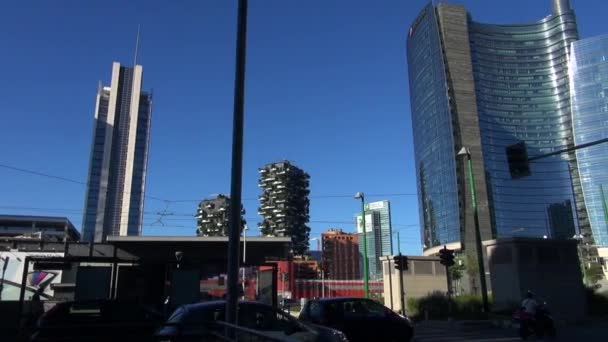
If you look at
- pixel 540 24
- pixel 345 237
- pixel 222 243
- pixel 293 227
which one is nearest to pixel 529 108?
pixel 540 24

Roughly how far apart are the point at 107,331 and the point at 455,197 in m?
124

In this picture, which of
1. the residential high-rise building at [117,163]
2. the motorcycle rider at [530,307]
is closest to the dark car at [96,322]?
the motorcycle rider at [530,307]

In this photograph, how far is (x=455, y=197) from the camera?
5039 inches

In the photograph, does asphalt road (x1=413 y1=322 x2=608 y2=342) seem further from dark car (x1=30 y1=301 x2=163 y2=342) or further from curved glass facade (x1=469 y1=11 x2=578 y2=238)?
curved glass facade (x1=469 y1=11 x2=578 y2=238)

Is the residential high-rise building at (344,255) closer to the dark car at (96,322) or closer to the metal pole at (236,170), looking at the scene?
the dark car at (96,322)

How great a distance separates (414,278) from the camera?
35.7 m

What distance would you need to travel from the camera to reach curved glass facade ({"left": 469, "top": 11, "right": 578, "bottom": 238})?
138 meters

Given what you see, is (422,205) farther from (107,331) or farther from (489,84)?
(107,331)

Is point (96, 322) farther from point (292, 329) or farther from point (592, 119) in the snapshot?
point (592, 119)

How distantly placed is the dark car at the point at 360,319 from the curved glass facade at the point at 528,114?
12910 cm

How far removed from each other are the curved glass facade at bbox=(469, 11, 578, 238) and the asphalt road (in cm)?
12249

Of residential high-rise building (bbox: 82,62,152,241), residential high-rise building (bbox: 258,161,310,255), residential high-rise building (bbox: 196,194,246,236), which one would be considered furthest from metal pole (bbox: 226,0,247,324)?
residential high-rise building (bbox: 258,161,310,255)

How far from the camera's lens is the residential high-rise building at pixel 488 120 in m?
134

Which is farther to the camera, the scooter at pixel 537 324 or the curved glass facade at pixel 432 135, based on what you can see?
the curved glass facade at pixel 432 135
